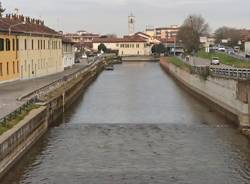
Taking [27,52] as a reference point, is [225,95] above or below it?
below

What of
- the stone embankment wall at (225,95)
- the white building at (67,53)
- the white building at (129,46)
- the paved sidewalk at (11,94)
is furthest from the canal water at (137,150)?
the white building at (129,46)

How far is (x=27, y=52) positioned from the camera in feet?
200

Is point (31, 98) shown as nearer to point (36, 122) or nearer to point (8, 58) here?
point (36, 122)

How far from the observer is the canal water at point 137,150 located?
25.7 metres

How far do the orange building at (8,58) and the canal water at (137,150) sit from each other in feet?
26.5

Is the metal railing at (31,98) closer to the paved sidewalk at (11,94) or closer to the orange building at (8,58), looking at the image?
the paved sidewalk at (11,94)

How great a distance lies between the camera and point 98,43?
622 feet


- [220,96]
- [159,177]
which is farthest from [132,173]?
[220,96]

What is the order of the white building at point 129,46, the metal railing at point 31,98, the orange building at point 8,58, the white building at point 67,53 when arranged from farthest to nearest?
the white building at point 129,46 < the white building at point 67,53 < the orange building at point 8,58 < the metal railing at point 31,98

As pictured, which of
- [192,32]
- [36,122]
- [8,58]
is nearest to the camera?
[36,122]

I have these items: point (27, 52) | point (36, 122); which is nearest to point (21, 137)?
point (36, 122)

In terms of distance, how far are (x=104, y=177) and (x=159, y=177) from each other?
2509 millimetres

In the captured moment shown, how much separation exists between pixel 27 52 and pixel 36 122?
Answer: 28.2 meters

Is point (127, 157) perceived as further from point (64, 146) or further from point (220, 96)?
point (220, 96)
